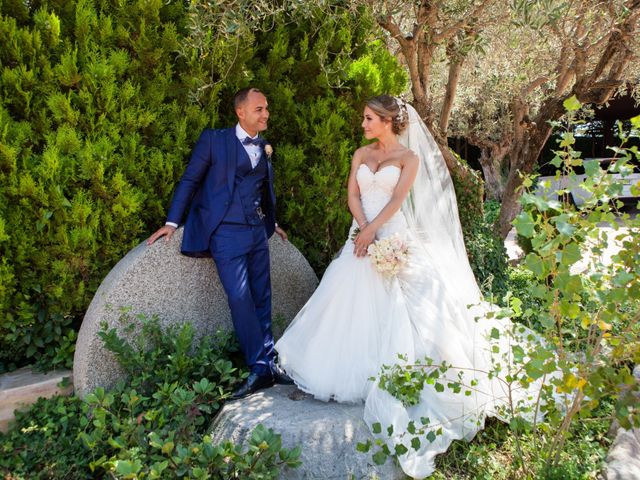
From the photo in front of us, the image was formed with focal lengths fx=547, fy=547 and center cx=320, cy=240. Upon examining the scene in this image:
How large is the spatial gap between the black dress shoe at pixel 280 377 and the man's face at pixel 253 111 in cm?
190

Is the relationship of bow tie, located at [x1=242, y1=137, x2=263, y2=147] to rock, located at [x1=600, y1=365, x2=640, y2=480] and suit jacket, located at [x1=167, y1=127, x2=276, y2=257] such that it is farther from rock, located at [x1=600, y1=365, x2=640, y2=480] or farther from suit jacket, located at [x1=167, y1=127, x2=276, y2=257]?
rock, located at [x1=600, y1=365, x2=640, y2=480]

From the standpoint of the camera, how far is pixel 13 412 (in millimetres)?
3848

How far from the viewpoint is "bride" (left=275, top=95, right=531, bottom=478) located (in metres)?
3.58

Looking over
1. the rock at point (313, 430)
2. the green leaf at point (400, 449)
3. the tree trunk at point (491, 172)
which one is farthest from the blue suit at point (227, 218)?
the tree trunk at point (491, 172)

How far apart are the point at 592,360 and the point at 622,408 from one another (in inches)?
10.0

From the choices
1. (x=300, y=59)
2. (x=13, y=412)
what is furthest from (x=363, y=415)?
(x=300, y=59)

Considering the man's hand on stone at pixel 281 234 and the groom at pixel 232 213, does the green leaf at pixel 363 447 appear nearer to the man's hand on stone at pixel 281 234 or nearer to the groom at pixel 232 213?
the groom at pixel 232 213

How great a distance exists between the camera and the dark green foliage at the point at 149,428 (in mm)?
2939

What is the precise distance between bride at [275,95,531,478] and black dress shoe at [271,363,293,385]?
217mm

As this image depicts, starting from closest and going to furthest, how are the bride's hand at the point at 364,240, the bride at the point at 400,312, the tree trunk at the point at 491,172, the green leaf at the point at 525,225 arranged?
the green leaf at the point at 525,225 < the bride at the point at 400,312 < the bride's hand at the point at 364,240 < the tree trunk at the point at 491,172

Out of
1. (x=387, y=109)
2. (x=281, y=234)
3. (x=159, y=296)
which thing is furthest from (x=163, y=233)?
(x=387, y=109)

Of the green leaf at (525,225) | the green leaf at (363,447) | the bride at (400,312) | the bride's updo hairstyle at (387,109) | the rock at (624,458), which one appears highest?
the bride's updo hairstyle at (387,109)

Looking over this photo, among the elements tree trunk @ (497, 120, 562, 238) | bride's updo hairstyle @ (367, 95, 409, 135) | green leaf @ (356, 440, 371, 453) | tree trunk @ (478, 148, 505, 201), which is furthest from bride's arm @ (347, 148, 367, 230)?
tree trunk @ (478, 148, 505, 201)

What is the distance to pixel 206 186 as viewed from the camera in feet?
13.9
